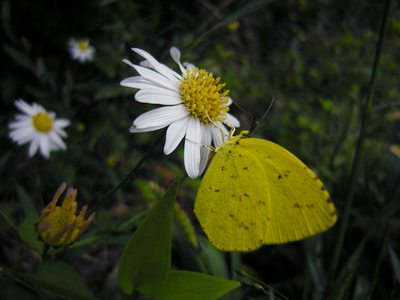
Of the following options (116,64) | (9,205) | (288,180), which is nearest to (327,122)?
(116,64)

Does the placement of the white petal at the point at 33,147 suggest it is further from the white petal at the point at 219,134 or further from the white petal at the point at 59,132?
the white petal at the point at 219,134

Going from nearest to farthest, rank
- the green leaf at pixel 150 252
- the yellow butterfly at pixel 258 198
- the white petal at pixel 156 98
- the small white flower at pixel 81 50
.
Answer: the green leaf at pixel 150 252 → the white petal at pixel 156 98 → the yellow butterfly at pixel 258 198 → the small white flower at pixel 81 50

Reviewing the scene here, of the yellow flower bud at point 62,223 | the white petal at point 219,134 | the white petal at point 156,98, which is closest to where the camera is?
the yellow flower bud at point 62,223

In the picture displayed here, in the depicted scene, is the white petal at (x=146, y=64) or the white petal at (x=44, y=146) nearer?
the white petal at (x=146, y=64)

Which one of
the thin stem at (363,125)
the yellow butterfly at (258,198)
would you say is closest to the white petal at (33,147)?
A: the yellow butterfly at (258,198)

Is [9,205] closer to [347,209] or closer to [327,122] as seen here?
[347,209]

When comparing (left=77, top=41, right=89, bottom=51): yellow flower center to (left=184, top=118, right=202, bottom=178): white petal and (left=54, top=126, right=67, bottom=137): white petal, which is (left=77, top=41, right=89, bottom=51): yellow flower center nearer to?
(left=54, top=126, right=67, bottom=137): white petal
